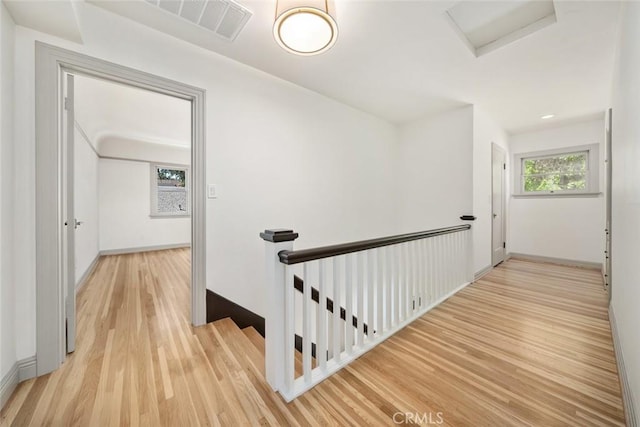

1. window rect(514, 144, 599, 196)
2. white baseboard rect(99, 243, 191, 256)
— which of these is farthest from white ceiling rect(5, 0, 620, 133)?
white baseboard rect(99, 243, 191, 256)

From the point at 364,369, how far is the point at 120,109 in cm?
446

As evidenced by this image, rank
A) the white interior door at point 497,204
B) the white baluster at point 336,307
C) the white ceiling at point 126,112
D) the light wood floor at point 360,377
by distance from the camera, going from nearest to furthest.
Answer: the light wood floor at point 360,377 < the white baluster at point 336,307 < the white ceiling at point 126,112 < the white interior door at point 497,204

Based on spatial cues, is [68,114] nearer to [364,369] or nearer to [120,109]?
[120,109]

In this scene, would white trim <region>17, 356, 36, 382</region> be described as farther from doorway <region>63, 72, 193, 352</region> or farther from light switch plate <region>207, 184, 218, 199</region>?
light switch plate <region>207, 184, 218, 199</region>

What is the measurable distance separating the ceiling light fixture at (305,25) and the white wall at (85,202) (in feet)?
9.59

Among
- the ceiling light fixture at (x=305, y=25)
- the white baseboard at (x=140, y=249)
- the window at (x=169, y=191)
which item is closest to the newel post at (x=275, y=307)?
the ceiling light fixture at (x=305, y=25)

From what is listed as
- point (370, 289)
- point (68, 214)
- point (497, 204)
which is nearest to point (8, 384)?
point (68, 214)

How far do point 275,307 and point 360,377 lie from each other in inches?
28.2

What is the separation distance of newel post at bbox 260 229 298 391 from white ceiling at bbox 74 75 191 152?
202cm

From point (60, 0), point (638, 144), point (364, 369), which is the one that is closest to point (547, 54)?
point (638, 144)

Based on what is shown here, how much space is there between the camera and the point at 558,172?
4.35m

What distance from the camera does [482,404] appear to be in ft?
4.22

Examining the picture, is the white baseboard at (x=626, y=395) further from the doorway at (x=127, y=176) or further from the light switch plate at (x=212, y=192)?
the doorway at (x=127, y=176)

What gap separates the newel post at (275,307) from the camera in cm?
134
